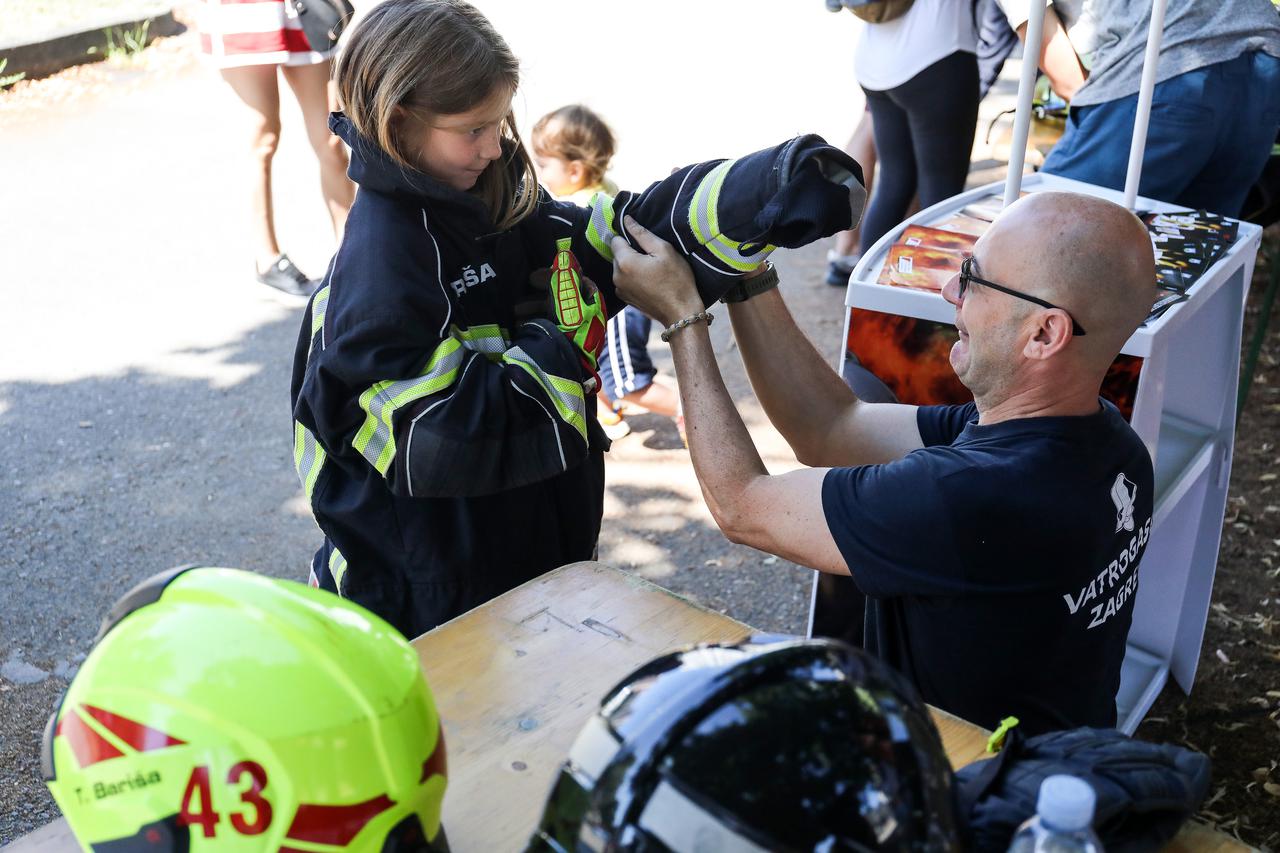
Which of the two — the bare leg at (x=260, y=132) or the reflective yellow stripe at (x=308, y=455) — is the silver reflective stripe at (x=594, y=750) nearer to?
the reflective yellow stripe at (x=308, y=455)

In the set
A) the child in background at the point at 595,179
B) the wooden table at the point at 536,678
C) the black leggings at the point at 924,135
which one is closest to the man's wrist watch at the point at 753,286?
the wooden table at the point at 536,678

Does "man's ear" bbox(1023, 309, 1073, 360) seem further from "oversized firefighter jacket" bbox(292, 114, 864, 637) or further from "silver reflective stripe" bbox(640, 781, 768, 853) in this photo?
"silver reflective stripe" bbox(640, 781, 768, 853)

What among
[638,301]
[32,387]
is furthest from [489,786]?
[32,387]

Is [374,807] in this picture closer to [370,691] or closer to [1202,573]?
[370,691]

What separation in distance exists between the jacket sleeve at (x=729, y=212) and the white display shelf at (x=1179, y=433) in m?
0.58

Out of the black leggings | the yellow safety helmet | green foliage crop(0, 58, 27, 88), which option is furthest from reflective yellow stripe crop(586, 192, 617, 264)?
green foliage crop(0, 58, 27, 88)

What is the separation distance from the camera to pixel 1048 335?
1812 millimetres

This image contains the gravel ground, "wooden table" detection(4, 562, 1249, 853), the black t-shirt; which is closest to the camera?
"wooden table" detection(4, 562, 1249, 853)

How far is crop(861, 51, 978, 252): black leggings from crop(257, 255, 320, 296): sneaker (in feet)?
7.60

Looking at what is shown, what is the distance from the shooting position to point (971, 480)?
1707mm

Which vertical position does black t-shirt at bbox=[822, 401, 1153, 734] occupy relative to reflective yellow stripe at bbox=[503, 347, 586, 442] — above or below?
below

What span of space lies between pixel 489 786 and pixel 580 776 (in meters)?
0.46

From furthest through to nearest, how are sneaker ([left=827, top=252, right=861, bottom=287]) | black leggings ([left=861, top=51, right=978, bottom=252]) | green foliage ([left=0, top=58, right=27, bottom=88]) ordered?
green foliage ([left=0, top=58, right=27, bottom=88])
sneaker ([left=827, top=252, right=861, bottom=287])
black leggings ([left=861, top=51, right=978, bottom=252])

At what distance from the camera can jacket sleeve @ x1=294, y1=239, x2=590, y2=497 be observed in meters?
1.71
